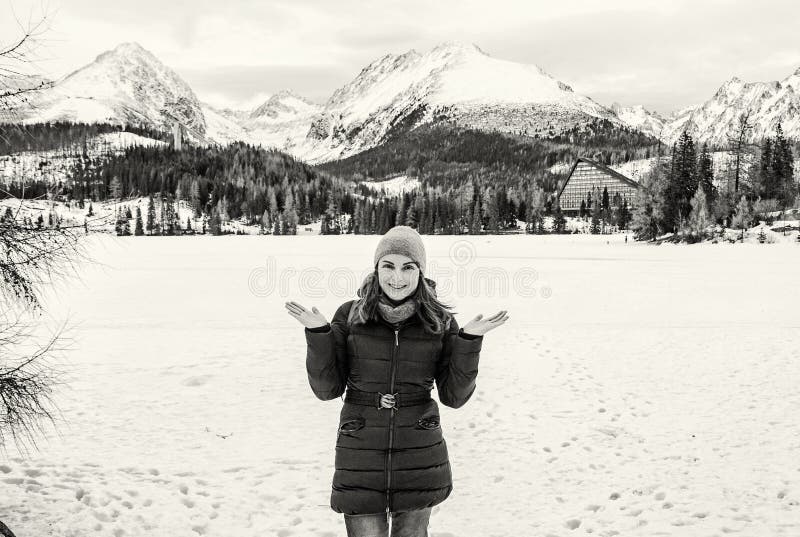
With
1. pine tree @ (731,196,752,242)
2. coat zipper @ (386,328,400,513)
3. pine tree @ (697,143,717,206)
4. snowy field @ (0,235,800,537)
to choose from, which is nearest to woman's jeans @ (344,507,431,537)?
coat zipper @ (386,328,400,513)

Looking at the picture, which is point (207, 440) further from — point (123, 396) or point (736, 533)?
point (736, 533)

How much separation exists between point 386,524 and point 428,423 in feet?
2.30

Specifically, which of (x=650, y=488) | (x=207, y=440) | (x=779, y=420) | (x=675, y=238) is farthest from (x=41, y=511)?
(x=675, y=238)

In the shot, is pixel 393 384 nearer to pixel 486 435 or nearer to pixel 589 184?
pixel 486 435

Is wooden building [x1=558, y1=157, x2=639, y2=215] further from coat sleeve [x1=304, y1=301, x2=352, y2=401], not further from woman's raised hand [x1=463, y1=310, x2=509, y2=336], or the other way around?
coat sleeve [x1=304, y1=301, x2=352, y2=401]

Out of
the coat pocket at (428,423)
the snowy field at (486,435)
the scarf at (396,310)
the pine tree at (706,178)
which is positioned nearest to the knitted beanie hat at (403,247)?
the scarf at (396,310)

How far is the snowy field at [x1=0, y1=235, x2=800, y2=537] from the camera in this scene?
6.03 meters

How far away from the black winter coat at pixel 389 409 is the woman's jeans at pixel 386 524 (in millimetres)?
93

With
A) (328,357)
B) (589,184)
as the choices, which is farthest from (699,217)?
(589,184)

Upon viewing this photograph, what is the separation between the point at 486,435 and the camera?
8391 mm

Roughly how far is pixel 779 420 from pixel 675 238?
212 feet

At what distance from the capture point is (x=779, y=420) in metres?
8.84

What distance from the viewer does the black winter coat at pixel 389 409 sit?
3523mm

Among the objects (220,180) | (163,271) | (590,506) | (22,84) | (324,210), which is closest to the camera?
(22,84)
